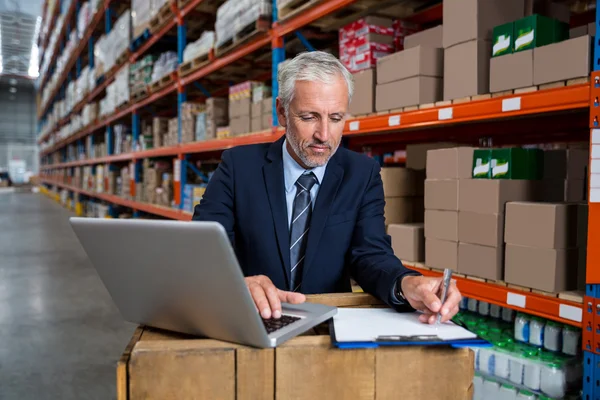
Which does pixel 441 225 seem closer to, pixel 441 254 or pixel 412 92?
pixel 441 254

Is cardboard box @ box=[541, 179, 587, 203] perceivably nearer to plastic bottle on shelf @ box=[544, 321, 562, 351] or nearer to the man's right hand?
plastic bottle on shelf @ box=[544, 321, 562, 351]

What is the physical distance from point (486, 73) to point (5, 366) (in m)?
3.14

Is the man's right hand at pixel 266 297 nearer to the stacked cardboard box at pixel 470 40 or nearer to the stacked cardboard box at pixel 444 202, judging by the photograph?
the stacked cardboard box at pixel 444 202

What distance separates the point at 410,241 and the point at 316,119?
4.60ft

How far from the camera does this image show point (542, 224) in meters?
2.00

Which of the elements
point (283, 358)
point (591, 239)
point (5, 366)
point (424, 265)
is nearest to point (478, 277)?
point (424, 265)

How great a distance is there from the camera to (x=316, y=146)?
156 centimetres

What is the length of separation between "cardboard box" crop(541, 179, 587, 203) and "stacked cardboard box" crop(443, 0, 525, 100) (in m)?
0.52

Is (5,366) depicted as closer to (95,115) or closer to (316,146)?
(316,146)

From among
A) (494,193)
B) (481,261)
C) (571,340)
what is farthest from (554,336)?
(494,193)

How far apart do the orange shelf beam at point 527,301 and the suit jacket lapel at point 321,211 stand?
1004mm

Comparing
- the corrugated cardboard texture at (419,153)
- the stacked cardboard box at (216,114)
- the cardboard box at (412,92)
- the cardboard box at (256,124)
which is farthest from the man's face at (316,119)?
the stacked cardboard box at (216,114)

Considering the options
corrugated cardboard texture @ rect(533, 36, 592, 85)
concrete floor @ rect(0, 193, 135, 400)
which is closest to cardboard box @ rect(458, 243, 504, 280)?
corrugated cardboard texture @ rect(533, 36, 592, 85)

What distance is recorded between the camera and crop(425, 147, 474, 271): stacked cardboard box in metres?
2.36
